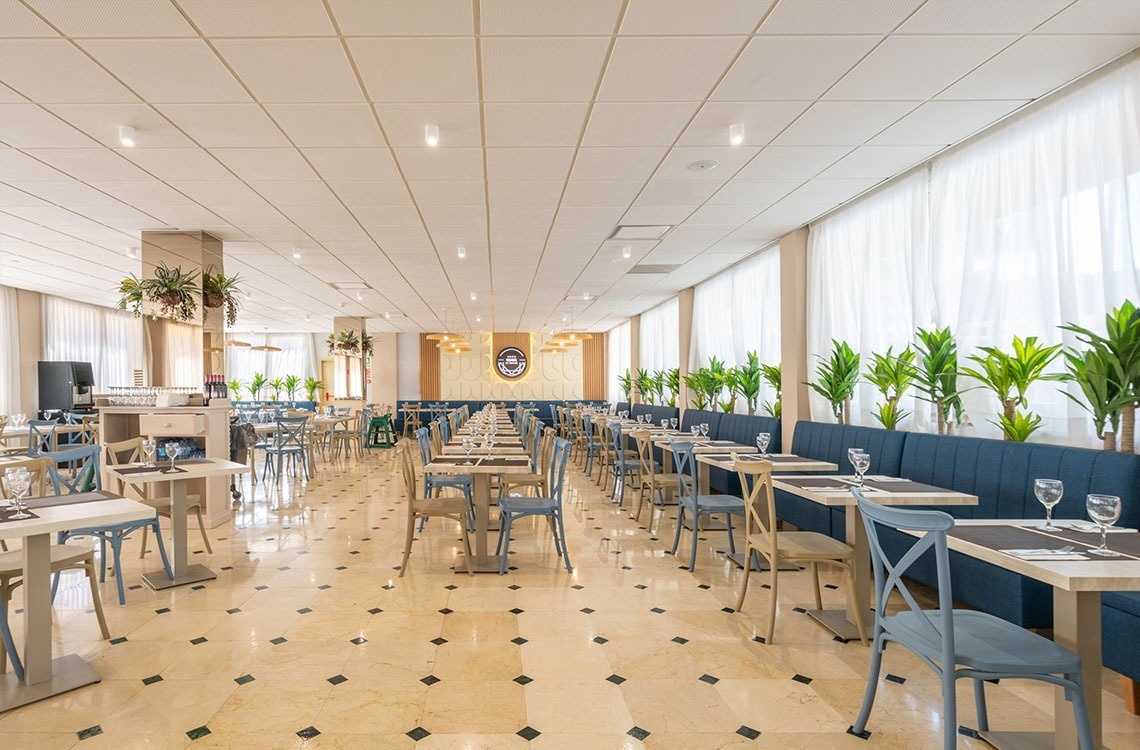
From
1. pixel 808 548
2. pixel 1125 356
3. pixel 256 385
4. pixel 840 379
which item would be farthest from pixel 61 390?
pixel 1125 356

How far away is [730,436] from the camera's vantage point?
7785 millimetres

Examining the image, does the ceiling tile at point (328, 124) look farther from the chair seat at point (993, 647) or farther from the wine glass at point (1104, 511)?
the wine glass at point (1104, 511)

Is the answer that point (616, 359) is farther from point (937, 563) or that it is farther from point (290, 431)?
point (937, 563)

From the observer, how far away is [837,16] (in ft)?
9.12

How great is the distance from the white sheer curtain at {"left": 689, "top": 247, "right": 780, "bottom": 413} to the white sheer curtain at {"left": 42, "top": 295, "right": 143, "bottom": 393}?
10.00m

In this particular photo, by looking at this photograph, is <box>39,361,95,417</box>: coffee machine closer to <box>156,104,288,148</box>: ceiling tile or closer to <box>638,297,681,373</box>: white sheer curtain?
<box>156,104,288,148</box>: ceiling tile

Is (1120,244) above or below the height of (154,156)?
below

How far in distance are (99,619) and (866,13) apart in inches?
197

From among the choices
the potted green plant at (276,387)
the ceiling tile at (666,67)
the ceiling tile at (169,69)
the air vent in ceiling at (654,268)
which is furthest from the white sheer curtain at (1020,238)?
the potted green plant at (276,387)

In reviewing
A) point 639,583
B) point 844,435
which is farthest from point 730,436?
point 639,583

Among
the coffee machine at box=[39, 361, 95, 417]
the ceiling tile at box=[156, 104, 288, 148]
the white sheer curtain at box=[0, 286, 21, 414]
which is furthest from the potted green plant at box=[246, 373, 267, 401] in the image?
the ceiling tile at box=[156, 104, 288, 148]

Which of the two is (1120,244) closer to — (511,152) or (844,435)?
(844,435)

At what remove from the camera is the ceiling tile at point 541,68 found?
297cm

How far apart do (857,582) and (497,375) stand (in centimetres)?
1571
